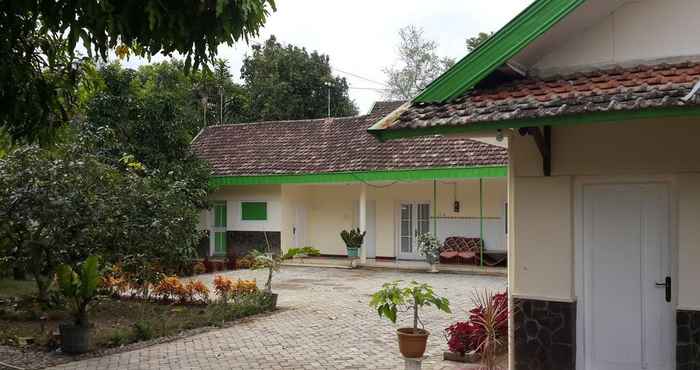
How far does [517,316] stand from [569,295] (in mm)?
603

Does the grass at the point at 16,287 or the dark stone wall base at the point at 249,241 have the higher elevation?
the dark stone wall base at the point at 249,241

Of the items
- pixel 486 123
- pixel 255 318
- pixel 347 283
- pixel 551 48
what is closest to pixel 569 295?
pixel 486 123

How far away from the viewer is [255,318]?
11.7 metres

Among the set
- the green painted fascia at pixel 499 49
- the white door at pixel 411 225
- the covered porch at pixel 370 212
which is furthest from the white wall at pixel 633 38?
the white door at pixel 411 225

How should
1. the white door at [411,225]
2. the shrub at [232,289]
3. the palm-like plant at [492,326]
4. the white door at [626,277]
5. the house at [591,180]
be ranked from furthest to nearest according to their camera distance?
1. the white door at [411,225]
2. the shrub at [232,289]
3. the palm-like plant at [492,326]
4. the white door at [626,277]
5. the house at [591,180]

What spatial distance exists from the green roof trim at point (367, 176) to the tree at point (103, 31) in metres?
12.6

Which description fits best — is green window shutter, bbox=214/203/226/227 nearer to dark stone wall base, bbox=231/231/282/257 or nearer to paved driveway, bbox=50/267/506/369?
dark stone wall base, bbox=231/231/282/257

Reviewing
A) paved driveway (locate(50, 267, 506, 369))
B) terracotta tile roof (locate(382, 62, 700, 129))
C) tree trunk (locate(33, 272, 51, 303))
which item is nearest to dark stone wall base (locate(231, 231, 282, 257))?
paved driveway (locate(50, 267, 506, 369))

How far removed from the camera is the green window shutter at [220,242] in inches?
903

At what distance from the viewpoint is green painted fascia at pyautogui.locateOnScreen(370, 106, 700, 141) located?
16.9ft

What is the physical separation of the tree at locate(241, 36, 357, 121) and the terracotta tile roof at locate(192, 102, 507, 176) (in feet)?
28.7

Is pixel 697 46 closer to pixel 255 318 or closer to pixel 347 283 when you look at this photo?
pixel 255 318

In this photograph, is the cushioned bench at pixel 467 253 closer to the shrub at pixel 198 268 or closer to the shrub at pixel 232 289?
the shrub at pixel 198 268

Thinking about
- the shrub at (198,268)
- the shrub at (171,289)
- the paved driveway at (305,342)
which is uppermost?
the shrub at (171,289)
